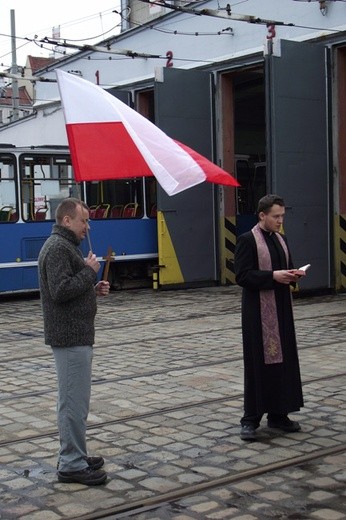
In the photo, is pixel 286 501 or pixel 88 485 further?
pixel 88 485

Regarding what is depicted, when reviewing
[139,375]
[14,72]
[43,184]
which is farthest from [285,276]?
[14,72]

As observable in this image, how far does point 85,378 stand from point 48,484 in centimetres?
76

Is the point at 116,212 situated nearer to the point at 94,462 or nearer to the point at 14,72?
the point at 94,462

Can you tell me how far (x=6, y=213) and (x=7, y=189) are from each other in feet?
1.55

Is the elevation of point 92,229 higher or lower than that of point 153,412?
higher

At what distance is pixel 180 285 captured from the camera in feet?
63.9

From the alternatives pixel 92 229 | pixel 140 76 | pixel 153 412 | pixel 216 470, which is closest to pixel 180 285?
pixel 92 229

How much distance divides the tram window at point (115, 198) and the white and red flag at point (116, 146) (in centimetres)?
1231

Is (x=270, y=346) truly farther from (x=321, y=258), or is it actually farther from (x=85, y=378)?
(x=321, y=258)

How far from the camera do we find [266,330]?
6.76 metres

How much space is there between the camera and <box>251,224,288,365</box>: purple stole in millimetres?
6746

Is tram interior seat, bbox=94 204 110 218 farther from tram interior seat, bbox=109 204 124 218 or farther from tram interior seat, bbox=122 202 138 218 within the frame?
tram interior seat, bbox=122 202 138 218

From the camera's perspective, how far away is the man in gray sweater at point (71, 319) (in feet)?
18.0

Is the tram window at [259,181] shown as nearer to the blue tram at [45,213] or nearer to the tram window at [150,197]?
the tram window at [150,197]
